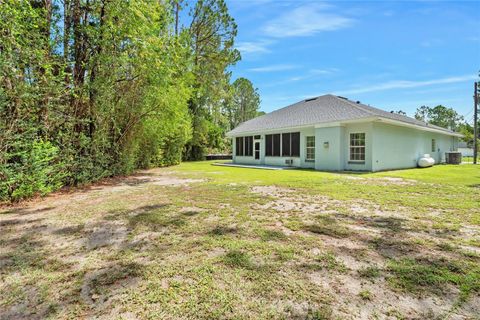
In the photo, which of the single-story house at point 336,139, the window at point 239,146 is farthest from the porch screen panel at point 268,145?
the window at point 239,146

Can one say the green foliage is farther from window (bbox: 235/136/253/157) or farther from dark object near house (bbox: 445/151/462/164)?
dark object near house (bbox: 445/151/462/164)

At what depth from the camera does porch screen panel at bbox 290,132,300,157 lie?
15.5 metres

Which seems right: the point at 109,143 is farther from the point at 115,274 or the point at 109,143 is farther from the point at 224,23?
the point at 224,23

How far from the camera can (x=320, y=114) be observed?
49.8ft

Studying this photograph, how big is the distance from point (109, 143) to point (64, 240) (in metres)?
6.50

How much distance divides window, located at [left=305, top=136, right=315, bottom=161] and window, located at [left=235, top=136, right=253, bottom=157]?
205 inches

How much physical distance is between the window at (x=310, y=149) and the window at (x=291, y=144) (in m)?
0.63

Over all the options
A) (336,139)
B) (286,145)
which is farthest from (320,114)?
(286,145)

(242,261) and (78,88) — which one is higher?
(78,88)

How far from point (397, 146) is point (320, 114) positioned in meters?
4.64

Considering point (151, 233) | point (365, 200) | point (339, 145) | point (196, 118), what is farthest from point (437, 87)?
point (151, 233)

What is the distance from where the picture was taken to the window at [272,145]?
1692 cm

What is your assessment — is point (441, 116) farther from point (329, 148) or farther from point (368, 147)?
point (329, 148)

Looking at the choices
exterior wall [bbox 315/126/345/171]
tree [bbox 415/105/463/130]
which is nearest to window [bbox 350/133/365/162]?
exterior wall [bbox 315/126/345/171]
